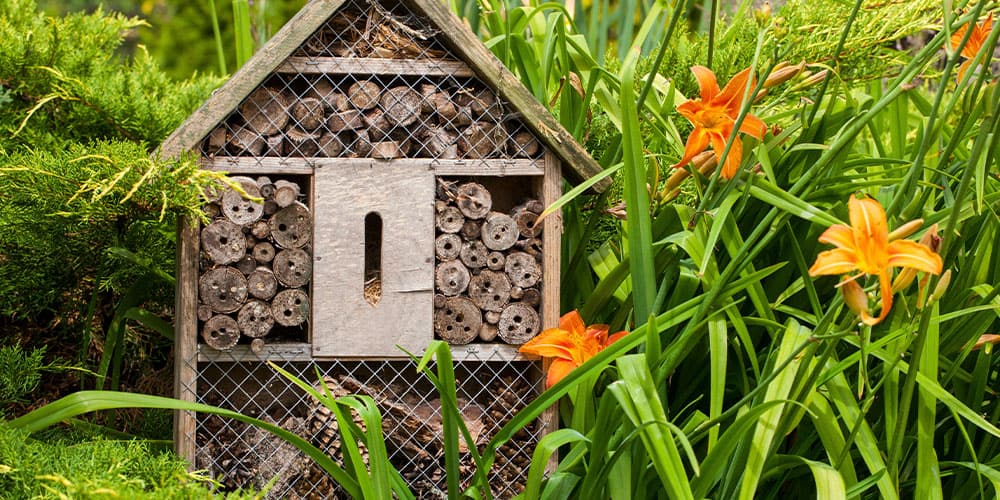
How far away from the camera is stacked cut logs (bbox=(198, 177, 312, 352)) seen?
139 cm

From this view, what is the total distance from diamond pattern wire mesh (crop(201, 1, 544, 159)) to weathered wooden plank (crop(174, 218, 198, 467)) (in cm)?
15

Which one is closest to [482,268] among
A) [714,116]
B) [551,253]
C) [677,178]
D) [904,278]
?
[551,253]

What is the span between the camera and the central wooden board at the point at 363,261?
1.42m

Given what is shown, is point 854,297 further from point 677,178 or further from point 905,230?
point 677,178

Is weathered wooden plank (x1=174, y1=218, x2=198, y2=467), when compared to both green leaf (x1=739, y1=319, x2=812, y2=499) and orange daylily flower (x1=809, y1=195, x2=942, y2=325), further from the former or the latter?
orange daylily flower (x1=809, y1=195, x2=942, y2=325)

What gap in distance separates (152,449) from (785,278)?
3.63 ft

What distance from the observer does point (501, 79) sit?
144 centimetres

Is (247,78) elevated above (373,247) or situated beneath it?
elevated above

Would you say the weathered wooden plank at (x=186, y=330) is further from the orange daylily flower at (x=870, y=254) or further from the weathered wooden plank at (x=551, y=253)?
the orange daylily flower at (x=870, y=254)

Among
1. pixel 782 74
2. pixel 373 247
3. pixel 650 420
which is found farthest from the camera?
pixel 373 247

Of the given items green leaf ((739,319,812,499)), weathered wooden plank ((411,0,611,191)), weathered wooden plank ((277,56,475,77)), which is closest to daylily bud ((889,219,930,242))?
green leaf ((739,319,812,499))

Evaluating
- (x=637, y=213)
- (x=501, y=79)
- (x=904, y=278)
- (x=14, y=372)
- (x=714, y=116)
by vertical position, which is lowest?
(x=14, y=372)

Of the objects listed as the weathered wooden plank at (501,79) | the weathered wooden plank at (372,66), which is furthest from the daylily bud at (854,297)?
the weathered wooden plank at (372,66)

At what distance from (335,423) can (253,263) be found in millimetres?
285
